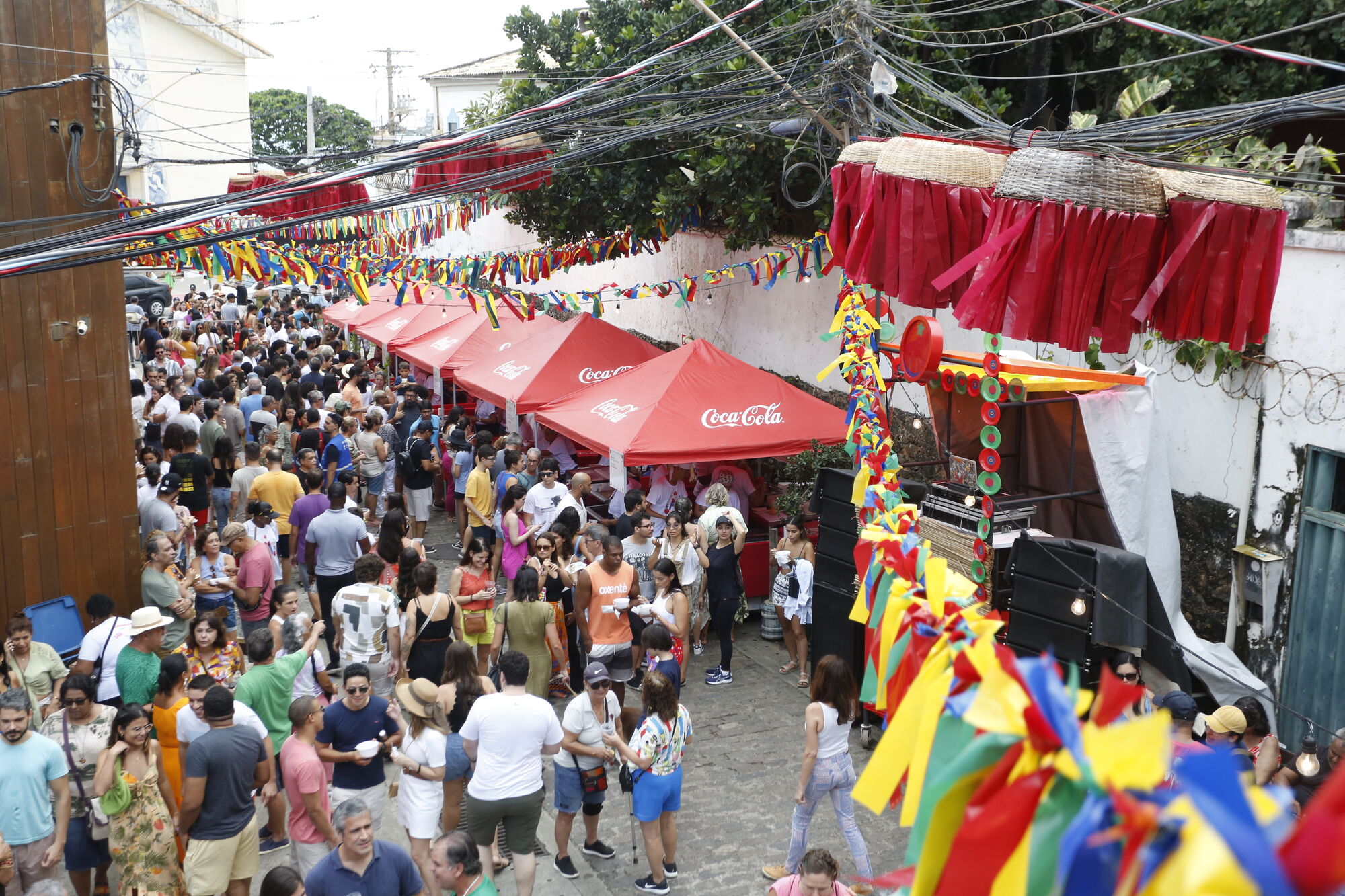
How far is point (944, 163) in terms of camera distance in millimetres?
6633

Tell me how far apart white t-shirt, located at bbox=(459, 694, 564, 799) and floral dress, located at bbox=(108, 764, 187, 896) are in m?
1.60

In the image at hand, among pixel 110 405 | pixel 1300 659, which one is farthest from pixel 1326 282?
pixel 110 405

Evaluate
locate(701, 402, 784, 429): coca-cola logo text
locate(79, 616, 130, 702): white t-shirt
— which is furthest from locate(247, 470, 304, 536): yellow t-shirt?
locate(701, 402, 784, 429): coca-cola logo text

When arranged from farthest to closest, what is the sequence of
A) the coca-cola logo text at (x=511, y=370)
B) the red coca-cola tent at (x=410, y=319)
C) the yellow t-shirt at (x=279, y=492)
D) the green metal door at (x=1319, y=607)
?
the red coca-cola tent at (x=410, y=319) < the coca-cola logo text at (x=511, y=370) < the yellow t-shirt at (x=279, y=492) < the green metal door at (x=1319, y=607)

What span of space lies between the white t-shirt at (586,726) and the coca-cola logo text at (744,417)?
5.00 meters

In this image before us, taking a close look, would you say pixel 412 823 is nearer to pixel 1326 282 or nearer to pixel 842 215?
pixel 842 215

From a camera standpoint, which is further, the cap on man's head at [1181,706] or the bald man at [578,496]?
the bald man at [578,496]

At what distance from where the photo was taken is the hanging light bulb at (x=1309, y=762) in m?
5.77

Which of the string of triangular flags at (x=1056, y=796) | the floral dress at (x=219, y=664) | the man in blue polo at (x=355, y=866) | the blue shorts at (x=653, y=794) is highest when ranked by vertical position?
the string of triangular flags at (x=1056, y=796)

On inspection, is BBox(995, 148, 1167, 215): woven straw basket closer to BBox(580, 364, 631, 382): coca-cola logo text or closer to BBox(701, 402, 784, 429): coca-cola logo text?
BBox(701, 402, 784, 429): coca-cola logo text

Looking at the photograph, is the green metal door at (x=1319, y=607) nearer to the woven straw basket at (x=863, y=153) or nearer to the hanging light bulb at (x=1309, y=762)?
the hanging light bulb at (x=1309, y=762)

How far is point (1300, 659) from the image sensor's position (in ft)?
26.0

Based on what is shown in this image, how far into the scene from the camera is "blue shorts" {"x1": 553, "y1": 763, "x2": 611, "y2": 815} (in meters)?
6.71

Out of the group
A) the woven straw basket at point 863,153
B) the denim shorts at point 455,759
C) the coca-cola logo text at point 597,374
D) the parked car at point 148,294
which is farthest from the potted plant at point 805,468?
the parked car at point 148,294
